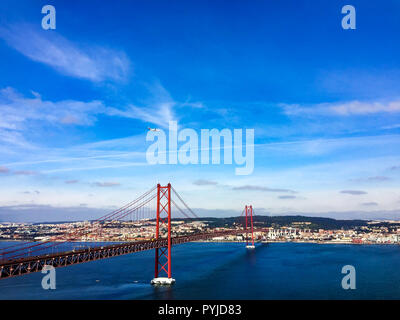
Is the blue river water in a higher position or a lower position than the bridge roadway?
lower

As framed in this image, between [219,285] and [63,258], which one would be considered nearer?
[63,258]

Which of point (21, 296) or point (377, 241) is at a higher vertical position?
point (21, 296)

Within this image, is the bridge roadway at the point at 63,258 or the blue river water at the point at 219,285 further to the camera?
the blue river water at the point at 219,285

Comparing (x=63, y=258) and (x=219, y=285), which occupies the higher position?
(x=63, y=258)

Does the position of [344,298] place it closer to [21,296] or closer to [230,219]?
[21,296]

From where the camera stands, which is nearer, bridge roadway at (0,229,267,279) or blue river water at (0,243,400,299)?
bridge roadway at (0,229,267,279)

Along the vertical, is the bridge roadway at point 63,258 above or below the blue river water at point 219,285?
above

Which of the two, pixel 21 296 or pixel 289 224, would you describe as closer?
pixel 21 296
